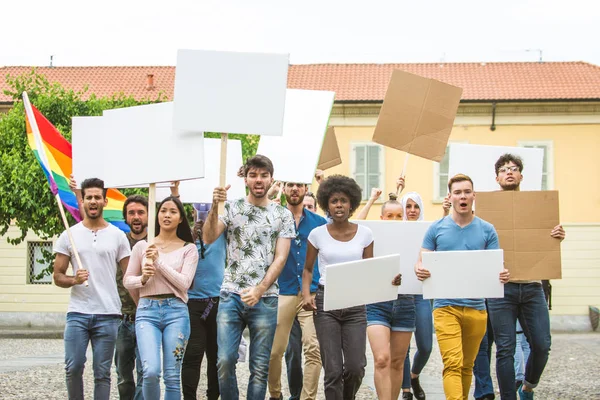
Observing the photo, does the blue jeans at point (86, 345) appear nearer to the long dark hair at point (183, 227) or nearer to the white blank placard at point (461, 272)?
the long dark hair at point (183, 227)

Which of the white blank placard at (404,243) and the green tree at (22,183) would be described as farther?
the green tree at (22,183)

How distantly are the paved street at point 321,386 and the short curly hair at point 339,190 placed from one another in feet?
9.76

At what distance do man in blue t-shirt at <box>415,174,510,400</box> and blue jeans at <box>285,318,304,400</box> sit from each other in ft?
5.75

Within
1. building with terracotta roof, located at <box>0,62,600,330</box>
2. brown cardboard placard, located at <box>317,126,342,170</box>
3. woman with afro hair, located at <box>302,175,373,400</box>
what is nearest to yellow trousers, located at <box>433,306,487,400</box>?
woman with afro hair, located at <box>302,175,373,400</box>

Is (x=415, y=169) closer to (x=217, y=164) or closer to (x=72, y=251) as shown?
A: (x=217, y=164)

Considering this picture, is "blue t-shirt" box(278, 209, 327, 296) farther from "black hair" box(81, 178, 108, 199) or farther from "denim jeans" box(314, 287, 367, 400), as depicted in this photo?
"black hair" box(81, 178, 108, 199)

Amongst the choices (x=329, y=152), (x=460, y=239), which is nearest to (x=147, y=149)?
(x=460, y=239)

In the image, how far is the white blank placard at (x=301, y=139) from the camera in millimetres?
9695

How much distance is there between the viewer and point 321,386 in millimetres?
12148

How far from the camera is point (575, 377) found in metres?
13.5

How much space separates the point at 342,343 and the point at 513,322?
155cm

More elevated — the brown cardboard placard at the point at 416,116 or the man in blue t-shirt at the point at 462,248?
the brown cardboard placard at the point at 416,116

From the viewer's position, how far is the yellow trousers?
Result: 8.11 metres

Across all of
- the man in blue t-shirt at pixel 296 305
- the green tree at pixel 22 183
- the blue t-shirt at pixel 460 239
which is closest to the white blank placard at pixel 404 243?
the blue t-shirt at pixel 460 239
